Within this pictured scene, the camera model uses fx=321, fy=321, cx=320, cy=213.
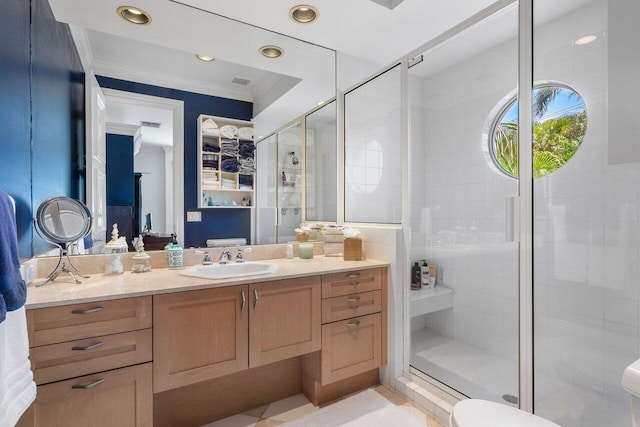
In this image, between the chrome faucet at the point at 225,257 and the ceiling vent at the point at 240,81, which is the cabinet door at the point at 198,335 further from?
the ceiling vent at the point at 240,81

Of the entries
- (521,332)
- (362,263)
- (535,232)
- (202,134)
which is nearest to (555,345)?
(521,332)

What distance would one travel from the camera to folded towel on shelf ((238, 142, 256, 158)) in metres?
2.23

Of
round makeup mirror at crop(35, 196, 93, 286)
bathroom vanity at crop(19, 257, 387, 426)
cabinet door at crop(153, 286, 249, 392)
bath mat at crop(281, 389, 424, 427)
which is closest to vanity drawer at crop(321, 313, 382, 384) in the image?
bathroom vanity at crop(19, 257, 387, 426)

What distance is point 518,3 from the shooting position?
5.24 ft

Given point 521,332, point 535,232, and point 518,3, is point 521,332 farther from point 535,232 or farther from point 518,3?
point 518,3

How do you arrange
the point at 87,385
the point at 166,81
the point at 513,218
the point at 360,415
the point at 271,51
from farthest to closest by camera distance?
the point at 271,51
the point at 166,81
the point at 360,415
the point at 513,218
the point at 87,385

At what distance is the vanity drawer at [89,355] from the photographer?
1216 mm

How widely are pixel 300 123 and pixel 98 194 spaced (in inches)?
58.1

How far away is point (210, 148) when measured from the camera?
6.93ft

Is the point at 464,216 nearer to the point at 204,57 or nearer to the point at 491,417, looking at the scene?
the point at 491,417

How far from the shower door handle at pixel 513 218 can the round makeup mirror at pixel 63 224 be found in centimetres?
215

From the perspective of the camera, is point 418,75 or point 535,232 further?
point 418,75

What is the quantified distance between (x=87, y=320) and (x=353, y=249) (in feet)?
5.05

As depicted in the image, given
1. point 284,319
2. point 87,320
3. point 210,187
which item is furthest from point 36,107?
point 284,319
